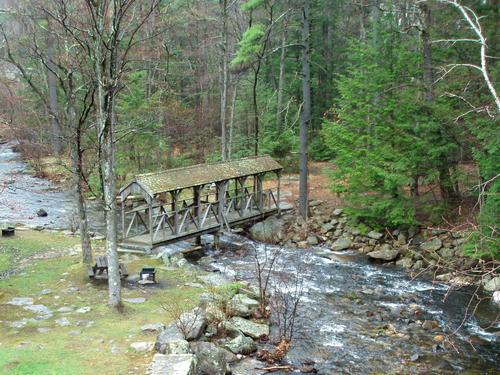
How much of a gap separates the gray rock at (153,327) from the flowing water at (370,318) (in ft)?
8.25

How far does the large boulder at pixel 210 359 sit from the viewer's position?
7539 mm

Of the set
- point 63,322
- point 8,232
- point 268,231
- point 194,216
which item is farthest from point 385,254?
point 8,232

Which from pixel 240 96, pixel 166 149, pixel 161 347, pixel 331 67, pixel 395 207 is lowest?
pixel 161 347

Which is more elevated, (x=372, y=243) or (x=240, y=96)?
(x=240, y=96)

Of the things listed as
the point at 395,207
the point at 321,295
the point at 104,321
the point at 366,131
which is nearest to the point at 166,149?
the point at 366,131

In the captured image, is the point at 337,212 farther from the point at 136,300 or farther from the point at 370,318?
the point at 136,300

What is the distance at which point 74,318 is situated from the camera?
9258 millimetres

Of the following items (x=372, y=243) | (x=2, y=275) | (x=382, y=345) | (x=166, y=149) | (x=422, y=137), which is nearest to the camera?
(x=382, y=345)

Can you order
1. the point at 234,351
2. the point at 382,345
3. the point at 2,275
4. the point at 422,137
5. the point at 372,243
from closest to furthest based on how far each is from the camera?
the point at 234,351, the point at 382,345, the point at 2,275, the point at 422,137, the point at 372,243

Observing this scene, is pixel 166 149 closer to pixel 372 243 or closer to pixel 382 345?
pixel 372 243

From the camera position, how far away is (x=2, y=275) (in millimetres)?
11727

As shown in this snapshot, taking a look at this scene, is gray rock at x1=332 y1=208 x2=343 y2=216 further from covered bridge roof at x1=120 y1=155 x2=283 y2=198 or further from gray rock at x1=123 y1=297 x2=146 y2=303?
gray rock at x1=123 y1=297 x2=146 y2=303

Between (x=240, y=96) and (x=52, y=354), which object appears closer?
(x=52, y=354)

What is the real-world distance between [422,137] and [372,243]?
14.3ft
